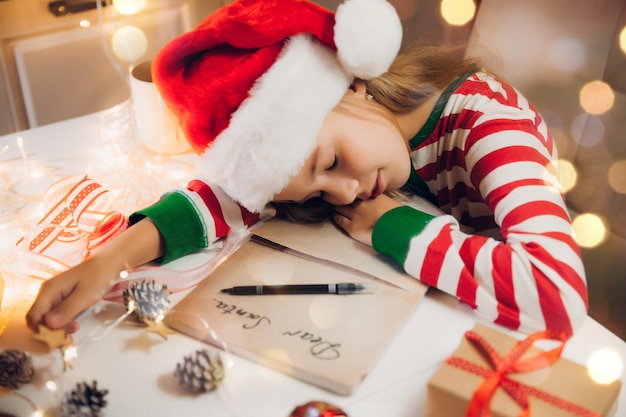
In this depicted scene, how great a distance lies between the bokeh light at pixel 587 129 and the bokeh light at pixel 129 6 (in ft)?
3.74

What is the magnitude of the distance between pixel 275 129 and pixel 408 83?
1.01ft

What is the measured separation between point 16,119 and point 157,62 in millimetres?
949

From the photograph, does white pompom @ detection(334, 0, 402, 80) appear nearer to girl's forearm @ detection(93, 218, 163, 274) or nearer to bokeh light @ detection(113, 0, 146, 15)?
girl's forearm @ detection(93, 218, 163, 274)

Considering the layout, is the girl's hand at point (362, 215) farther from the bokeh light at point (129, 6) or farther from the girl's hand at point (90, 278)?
the bokeh light at point (129, 6)

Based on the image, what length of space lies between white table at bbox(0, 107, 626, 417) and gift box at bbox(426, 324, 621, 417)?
0.06m

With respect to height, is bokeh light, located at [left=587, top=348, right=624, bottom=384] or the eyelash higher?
the eyelash

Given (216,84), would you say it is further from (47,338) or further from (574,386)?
(574,386)

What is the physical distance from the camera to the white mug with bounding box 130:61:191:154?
0.98 metres

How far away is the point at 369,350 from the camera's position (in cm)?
62

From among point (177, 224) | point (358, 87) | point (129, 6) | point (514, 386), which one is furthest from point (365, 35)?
point (129, 6)

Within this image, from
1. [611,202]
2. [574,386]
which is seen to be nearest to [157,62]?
[574,386]

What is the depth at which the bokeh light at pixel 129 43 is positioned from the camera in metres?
1.64

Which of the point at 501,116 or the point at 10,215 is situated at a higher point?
the point at 501,116

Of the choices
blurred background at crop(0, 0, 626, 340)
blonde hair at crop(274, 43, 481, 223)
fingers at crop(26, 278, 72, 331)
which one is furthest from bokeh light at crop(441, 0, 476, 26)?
fingers at crop(26, 278, 72, 331)
